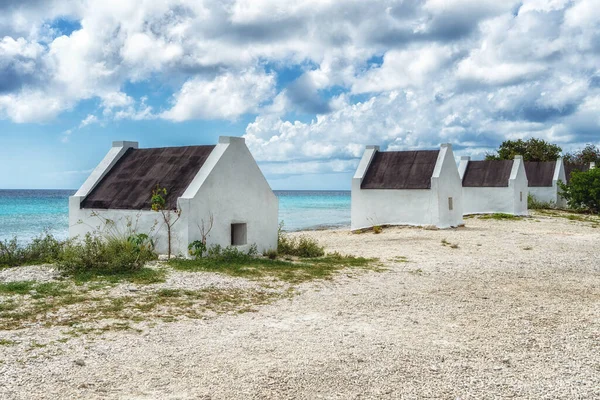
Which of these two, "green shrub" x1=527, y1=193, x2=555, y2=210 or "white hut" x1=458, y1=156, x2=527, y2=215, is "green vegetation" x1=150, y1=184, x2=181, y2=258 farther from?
"green shrub" x1=527, y1=193, x2=555, y2=210

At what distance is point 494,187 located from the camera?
40.0 metres

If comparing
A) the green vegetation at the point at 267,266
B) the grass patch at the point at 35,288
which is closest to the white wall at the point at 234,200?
the green vegetation at the point at 267,266

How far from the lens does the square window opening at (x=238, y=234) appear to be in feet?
57.0

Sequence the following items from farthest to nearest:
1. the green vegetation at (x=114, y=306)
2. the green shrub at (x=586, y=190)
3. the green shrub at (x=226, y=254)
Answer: the green shrub at (x=586, y=190), the green shrub at (x=226, y=254), the green vegetation at (x=114, y=306)

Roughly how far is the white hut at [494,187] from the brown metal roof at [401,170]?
11.9 meters

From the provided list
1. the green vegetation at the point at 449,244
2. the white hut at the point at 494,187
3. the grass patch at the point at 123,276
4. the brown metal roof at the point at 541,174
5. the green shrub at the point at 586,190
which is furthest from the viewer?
the brown metal roof at the point at 541,174

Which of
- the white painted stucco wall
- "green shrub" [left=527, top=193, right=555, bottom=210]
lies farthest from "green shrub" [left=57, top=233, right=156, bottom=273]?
the white painted stucco wall

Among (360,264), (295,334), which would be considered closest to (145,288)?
(295,334)

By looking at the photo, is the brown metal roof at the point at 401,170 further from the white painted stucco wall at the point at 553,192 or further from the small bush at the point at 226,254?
the white painted stucco wall at the point at 553,192

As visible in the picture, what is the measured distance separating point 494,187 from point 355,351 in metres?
35.3

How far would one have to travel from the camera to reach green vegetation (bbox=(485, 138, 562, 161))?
6281 centimetres

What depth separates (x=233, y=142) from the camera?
17062mm

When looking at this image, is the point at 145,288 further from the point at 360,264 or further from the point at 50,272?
the point at 360,264

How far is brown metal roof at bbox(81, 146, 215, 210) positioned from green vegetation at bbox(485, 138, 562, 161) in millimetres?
51358
